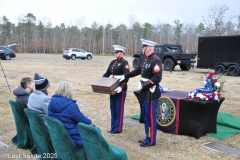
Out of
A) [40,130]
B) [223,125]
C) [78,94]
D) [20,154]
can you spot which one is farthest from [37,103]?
[78,94]

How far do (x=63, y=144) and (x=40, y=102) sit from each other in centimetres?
72

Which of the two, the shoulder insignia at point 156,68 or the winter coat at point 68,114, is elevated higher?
the shoulder insignia at point 156,68

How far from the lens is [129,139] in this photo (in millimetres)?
4766

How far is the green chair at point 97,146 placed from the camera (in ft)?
8.91

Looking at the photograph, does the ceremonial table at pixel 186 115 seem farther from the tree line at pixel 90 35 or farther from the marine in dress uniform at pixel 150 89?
the tree line at pixel 90 35

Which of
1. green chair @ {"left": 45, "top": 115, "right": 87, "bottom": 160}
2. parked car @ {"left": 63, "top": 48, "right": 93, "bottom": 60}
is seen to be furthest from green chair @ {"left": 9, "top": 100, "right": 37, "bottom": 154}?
parked car @ {"left": 63, "top": 48, "right": 93, "bottom": 60}

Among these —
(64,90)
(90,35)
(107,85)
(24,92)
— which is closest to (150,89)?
(107,85)

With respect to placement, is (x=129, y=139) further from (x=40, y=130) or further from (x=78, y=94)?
(x=78, y=94)

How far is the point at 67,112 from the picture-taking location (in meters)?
3.11

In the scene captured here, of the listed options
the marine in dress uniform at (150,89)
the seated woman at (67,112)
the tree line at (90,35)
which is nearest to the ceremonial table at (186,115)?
the marine in dress uniform at (150,89)

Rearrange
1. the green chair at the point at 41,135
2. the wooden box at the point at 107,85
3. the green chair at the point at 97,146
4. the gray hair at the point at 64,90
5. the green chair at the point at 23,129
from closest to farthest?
the green chair at the point at 97,146 < the gray hair at the point at 64,90 < the green chair at the point at 41,135 < the green chair at the point at 23,129 < the wooden box at the point at 107,85

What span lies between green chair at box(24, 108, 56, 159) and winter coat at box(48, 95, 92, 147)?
1.14ft

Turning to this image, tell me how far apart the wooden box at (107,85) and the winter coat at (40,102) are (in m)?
1.19

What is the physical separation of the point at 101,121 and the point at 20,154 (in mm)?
2165
